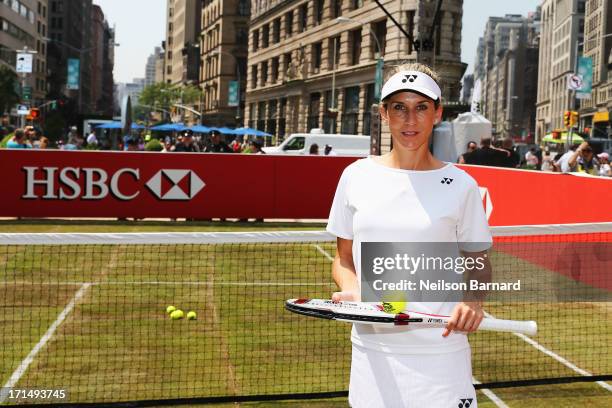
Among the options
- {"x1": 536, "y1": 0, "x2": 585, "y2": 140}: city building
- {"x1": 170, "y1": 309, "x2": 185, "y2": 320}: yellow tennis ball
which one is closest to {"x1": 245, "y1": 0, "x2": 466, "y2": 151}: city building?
{"x1": 170, "y1": 309, "x2": 185, "y2": 320}: yellow tennis ball

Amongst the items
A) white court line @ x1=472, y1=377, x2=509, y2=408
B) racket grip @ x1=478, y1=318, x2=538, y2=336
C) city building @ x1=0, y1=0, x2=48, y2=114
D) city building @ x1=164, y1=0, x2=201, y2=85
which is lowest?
white court line @ x1=472, y1=377, x2=509, y2=408

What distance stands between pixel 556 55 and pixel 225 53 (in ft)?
271

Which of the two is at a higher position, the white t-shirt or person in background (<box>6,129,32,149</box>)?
person in background (<box>6,129,32,149</box>)

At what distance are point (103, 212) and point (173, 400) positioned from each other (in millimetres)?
13844

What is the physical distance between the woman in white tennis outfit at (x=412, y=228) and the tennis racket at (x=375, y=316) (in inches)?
1.8

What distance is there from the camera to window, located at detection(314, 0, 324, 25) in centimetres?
5697

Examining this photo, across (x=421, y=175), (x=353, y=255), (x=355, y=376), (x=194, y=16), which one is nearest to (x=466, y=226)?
(x=421, y=175)

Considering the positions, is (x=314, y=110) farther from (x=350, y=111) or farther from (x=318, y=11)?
(x=350, y=111)

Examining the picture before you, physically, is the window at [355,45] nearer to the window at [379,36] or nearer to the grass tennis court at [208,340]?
the window at [379,36]

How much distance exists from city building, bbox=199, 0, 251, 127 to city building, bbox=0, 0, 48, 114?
20.6m

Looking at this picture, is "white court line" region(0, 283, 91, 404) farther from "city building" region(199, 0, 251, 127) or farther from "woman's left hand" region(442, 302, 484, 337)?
"city building" region(199, 0, 251, 127)

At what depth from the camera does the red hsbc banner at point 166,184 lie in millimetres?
Result: 19141

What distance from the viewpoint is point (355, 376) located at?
9.85ft

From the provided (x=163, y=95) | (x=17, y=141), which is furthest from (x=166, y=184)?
(x=163, y=95)
